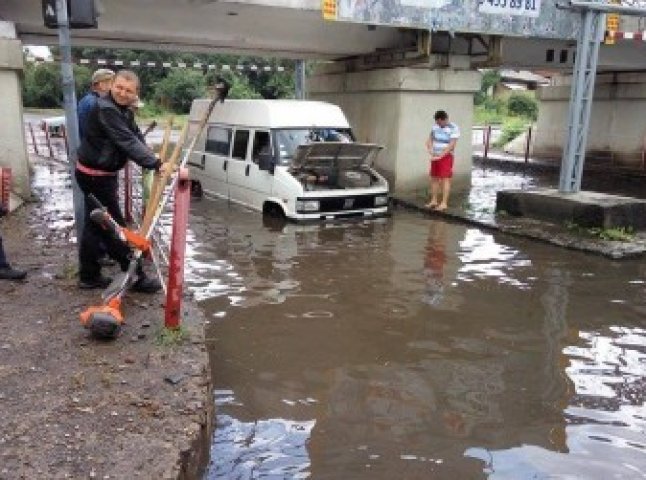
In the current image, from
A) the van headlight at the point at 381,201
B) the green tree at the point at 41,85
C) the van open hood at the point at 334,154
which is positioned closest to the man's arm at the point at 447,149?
the van headlight at the point at 381,201

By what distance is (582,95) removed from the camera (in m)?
10.4

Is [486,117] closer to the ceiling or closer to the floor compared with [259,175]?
closer to the floor

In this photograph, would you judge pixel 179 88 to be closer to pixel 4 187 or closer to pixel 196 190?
pixel 196 190

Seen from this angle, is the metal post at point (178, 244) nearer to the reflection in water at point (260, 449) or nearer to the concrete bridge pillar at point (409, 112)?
the reflection in water at point (260, 449)

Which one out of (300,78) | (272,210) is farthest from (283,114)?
(300,78)

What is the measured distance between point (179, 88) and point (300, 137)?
34.2 meters

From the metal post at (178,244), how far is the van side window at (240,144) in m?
7.04

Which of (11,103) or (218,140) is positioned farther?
(218,140)

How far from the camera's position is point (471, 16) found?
12.0 metres

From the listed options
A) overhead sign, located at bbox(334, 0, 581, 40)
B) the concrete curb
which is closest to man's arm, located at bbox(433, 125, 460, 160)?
the concrete curb

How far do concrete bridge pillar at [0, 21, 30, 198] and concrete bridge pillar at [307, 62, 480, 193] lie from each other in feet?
23.1

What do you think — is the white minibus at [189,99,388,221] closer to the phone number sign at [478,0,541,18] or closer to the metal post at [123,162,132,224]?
the metal post at [123,162,132,224]

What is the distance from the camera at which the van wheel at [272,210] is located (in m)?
10.4

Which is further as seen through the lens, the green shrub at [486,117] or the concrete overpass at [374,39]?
the green shrub at [486,117]
